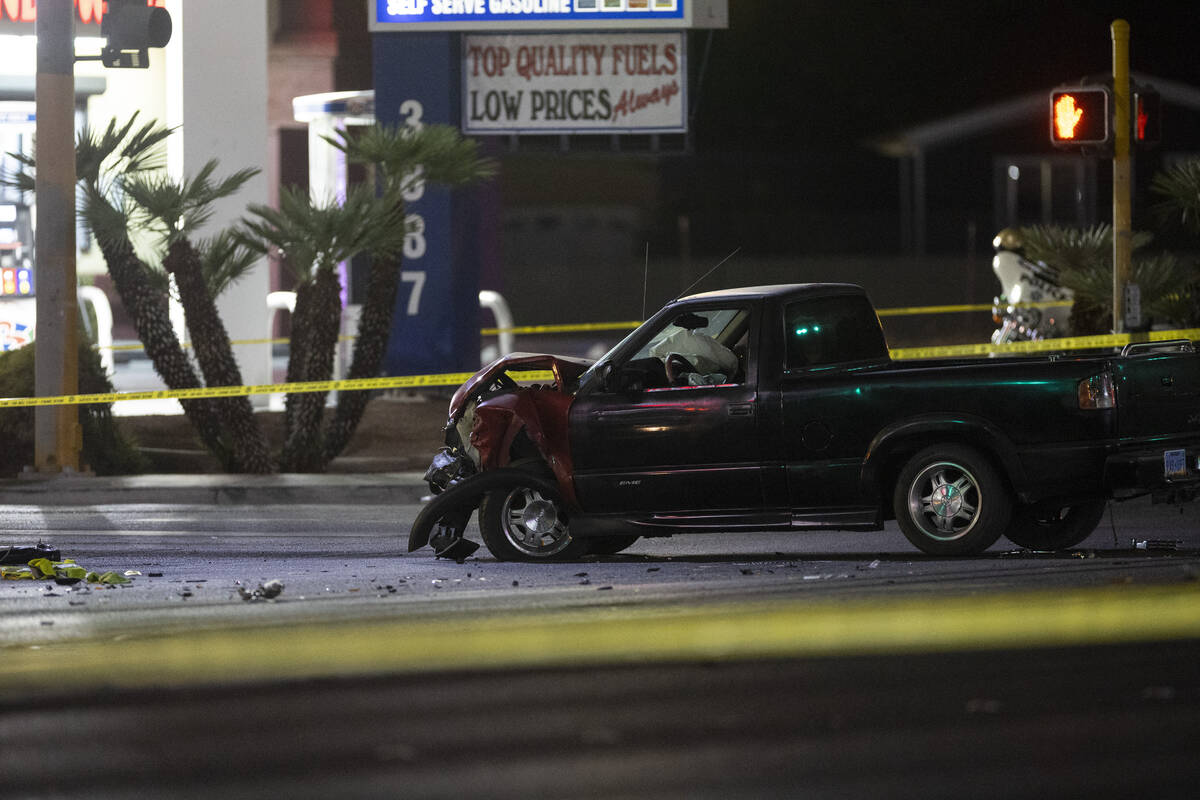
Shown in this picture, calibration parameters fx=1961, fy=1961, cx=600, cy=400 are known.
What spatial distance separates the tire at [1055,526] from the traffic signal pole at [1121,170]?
630 cm

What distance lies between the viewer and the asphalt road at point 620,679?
18.7ft

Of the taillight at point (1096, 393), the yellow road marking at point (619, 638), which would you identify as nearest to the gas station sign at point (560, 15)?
the taillight at point (1096, 393)

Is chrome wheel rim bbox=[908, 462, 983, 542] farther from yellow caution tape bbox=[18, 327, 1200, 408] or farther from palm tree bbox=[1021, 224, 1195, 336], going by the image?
palm tree bbox=[1021, 224, 1195, 336]

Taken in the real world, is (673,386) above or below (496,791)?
above

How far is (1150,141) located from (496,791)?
1321 cm

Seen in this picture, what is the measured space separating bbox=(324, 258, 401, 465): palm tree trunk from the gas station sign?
13.0ft

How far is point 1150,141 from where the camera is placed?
17.2 meters

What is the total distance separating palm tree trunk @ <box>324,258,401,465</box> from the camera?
19.2 meters

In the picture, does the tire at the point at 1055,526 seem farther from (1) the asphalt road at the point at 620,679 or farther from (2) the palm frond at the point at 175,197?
(2) the palm frond at the point at 175,197

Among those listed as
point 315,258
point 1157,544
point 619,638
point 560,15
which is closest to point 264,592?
point 619,638

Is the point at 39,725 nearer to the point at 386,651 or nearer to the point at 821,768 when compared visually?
the point at 386,651

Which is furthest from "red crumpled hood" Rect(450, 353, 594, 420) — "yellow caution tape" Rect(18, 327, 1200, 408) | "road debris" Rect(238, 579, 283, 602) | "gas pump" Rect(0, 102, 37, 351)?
"gas pump" Rect(0, 102, 37, 351)

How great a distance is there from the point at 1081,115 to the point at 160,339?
29.0 feet

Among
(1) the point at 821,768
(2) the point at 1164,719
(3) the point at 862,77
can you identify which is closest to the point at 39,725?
(1) the point at 821,768
